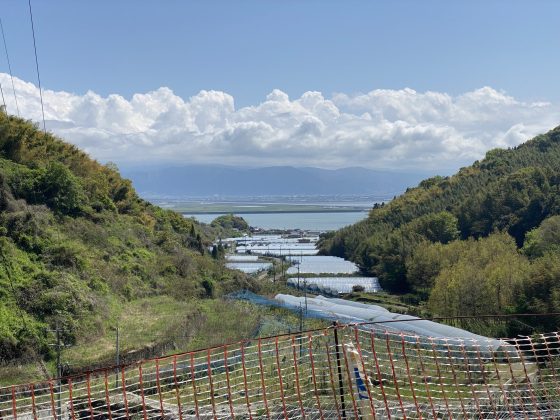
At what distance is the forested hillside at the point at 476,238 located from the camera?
13.5 m

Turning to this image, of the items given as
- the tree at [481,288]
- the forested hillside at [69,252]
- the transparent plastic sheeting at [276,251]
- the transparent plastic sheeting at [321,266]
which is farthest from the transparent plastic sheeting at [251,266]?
the tree at [481,288]

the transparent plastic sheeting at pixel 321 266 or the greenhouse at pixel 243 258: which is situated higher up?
the greenhouse at pixel 243 258

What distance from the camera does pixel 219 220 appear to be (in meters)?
54.0

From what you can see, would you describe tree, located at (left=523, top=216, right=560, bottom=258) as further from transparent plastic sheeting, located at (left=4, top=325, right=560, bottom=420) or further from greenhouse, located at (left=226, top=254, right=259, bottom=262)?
greenhouse, located at (left=226, top=254, right=259, bottom=262)

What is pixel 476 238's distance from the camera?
2578 cm

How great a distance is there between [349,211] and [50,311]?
267ft

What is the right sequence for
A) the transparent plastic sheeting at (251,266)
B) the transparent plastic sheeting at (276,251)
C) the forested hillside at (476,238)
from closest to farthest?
the forested hillside at (476,238), the transparent plastic sheeting at (251,266), the transparent plastic sheeting at (276,251)

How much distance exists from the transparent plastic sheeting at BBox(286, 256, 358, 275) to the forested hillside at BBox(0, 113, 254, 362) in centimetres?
823

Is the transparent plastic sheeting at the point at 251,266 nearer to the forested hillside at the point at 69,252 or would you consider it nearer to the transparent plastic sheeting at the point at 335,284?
the transparent plastic sheeting at the point at 335,284

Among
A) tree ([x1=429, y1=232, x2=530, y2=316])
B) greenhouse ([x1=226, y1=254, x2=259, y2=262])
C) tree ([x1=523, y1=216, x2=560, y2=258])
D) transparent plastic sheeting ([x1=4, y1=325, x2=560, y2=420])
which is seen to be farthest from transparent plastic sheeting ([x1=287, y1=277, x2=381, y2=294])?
transparent plastic sheeting ([x1=4, y1=325, x2=560, y2=420])

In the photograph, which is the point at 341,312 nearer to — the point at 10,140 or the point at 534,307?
the point at 534,307

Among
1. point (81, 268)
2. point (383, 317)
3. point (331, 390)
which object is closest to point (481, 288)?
point (383, 317)

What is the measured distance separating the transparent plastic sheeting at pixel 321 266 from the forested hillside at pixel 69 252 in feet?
27.0

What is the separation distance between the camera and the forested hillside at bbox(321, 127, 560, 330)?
1352cm
